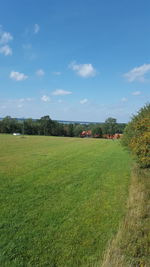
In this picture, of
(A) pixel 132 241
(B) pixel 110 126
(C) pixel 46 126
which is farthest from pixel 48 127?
(A) pixel 132 241

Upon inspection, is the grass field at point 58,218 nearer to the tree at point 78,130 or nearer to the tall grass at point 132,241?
the tall grass at point 132,241

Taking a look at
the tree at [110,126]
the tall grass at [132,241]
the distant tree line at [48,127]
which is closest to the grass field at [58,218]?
the tall grass at [132,241]

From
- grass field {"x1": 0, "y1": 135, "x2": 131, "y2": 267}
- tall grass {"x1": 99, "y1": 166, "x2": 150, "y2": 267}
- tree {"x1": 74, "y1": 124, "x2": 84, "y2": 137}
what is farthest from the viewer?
tree {"x1": 74, "y1": 124, "x2": 84, "y2": 137}

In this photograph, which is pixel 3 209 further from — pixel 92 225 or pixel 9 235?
pixel 92 225

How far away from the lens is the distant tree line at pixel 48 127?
226 ft

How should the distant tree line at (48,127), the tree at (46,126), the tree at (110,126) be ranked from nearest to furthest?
1. the distant tree line at (48,127)
2. the tree at (46,126)
3. the tree at (110,126)

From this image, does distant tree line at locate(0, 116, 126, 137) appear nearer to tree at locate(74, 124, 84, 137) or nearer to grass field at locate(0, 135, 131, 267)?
tree at locate(74, 124, 84, 137)

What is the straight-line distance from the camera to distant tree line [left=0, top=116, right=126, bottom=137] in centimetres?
6894

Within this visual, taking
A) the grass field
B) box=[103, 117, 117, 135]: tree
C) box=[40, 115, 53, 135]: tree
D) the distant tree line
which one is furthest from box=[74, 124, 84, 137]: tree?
the grass field

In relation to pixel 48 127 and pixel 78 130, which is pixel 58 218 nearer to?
pixel 48 127

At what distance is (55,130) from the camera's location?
7312 cm

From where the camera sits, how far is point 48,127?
72625 mm

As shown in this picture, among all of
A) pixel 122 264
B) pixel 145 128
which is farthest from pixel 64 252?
pixel 145 128

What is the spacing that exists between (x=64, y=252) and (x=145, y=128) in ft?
24.8
